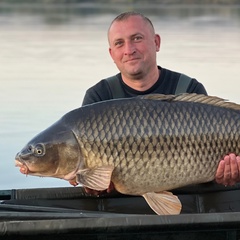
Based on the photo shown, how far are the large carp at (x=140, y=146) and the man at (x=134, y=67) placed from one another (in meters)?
0.54

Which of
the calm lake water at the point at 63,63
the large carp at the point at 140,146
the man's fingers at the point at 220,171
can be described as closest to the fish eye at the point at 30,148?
the large carp at the point at 140,146

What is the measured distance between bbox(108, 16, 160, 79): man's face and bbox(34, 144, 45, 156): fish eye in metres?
0.67

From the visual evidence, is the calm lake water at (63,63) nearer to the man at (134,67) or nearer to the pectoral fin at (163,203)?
the man at (134,67)

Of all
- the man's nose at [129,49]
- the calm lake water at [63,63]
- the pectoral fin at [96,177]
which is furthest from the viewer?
the calm lake water at [63,63]

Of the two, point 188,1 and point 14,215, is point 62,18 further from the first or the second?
point 14,215

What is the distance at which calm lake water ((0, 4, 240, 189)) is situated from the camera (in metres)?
6.74

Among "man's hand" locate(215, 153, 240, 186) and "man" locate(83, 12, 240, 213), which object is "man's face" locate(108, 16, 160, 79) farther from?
"man's hand" locate(215, 153, 240, 186)

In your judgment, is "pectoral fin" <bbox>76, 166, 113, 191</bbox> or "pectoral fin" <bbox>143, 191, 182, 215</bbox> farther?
"pectoral fin" <bbox>143, 191, 182, 215</bbox>

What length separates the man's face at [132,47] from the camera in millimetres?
3277

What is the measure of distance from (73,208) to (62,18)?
1942 centimetres

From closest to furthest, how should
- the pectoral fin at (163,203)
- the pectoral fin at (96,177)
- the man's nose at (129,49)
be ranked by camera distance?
1. the pectoral fin at (96,177)
2. the pectoral fin at (163,203)
3. the man's nose at (129,49)

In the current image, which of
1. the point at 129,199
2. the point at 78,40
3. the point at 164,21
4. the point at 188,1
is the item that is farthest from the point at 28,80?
the point at 188,1

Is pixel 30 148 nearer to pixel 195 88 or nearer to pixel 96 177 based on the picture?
pixel 96 177

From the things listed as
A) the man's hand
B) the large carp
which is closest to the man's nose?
the large carp
